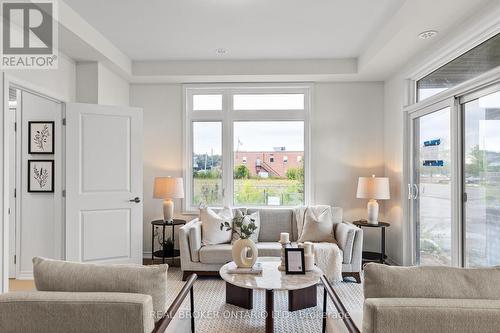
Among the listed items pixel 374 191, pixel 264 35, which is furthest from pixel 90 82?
pixel 374 191

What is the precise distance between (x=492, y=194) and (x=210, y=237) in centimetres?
286

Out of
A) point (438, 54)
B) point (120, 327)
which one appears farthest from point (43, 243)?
point (438, 54)

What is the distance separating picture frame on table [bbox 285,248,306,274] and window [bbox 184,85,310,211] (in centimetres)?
209

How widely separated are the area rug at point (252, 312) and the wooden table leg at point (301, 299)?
4 cm

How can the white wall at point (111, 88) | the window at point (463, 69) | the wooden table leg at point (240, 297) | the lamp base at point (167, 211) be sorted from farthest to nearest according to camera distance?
the lamp base at point (167, 211)
the white wall at point (111, 88)
the wooden table leg at point (240, 297)
the window at point (463, 69)

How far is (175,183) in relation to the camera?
436 centimetres

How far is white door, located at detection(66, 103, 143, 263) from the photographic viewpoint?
12.6 feet

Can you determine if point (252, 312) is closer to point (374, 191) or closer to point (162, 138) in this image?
point (374, 191)

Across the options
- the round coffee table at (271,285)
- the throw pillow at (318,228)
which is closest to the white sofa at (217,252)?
the throw pillow at (318,228)

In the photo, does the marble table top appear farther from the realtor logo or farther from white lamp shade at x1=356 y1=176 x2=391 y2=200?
the realtor logo

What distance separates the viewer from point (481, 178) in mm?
2877

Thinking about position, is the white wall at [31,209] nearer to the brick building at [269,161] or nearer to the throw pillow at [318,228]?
the brick building at [269,161]

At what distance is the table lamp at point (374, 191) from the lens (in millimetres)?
4184

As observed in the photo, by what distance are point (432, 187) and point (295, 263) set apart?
1973 mm
